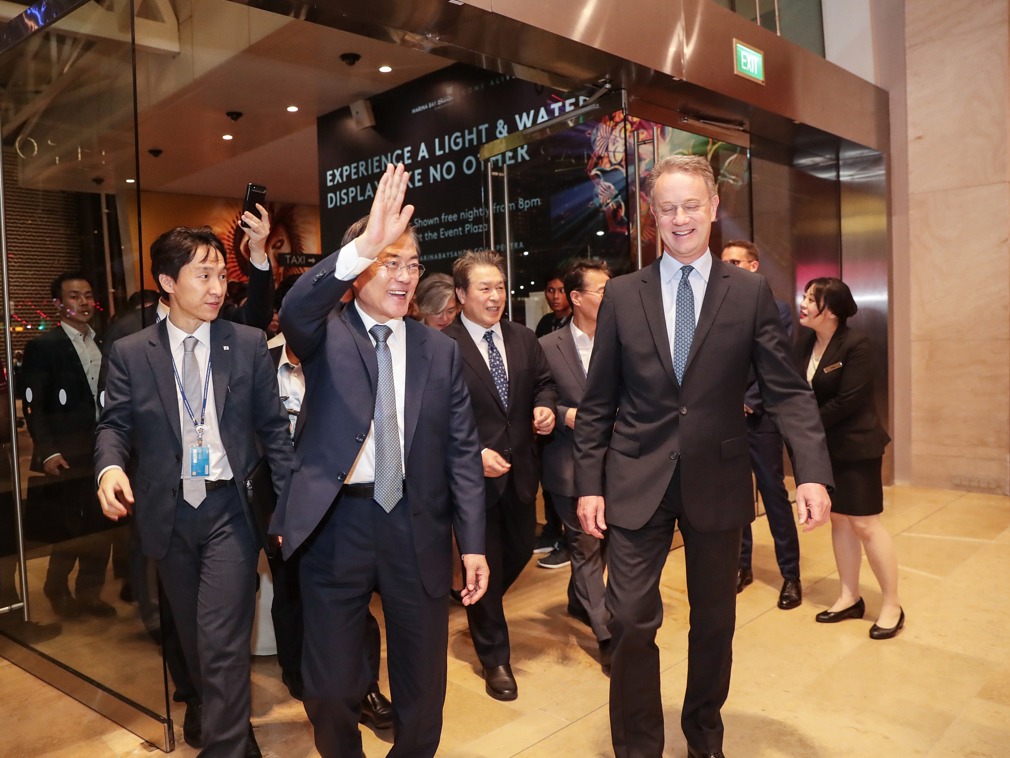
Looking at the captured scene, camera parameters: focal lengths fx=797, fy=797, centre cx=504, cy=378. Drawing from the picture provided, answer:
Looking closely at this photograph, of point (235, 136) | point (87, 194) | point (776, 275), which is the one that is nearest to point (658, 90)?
point (776, 275)

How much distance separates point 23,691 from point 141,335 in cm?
192

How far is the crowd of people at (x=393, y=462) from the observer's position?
2.15 m

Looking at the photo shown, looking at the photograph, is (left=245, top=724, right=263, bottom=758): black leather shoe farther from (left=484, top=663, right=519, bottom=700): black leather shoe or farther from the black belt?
the black belt

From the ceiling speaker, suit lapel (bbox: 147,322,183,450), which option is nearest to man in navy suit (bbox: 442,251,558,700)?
suit lapel (bbox: 147,322,183,450)

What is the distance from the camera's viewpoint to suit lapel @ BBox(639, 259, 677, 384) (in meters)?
2.39

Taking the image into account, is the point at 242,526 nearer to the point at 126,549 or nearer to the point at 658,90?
the point at 126,549

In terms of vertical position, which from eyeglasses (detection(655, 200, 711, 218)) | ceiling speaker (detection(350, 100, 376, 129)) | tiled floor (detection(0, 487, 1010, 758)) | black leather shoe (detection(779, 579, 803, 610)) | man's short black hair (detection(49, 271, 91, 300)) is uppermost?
ceiling speaker (detection(350, 100, 376, 129))

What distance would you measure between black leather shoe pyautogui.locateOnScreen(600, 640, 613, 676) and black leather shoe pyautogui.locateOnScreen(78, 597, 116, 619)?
1970mm

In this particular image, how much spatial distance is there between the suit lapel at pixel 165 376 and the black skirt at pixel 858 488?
9.01 feet

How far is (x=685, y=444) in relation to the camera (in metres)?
2.36

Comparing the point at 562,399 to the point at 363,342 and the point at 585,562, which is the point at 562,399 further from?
the point at 363,342

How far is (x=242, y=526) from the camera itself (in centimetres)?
250

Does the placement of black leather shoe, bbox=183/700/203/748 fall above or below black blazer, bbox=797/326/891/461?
below

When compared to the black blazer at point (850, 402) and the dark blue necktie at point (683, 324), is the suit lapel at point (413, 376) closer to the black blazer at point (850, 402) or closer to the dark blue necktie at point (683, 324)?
the dark blue necktie at point (683, 324)
